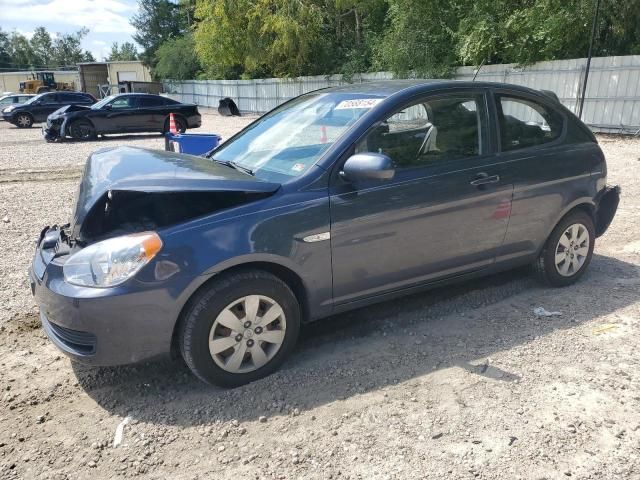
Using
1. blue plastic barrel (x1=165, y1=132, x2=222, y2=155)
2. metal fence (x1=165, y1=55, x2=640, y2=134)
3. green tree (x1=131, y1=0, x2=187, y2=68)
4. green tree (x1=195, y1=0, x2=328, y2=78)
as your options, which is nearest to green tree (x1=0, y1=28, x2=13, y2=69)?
green tree (x1=131, y1=0, x2=187, y2=68)

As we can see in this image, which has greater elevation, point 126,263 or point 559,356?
point 126,263

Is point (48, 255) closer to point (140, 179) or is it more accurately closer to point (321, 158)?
point (140, 179)

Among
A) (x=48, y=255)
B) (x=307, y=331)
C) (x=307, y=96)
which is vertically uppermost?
(x=307, y=96)

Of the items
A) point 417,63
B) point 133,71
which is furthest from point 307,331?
point 133,71

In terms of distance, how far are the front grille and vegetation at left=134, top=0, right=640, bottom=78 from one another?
680 inches

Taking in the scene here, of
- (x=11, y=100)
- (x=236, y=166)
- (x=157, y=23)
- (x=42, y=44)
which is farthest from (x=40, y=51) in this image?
(x=236, y=166)

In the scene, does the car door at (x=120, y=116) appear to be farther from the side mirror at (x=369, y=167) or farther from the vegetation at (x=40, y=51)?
the vegetation at (x=40, y=51)

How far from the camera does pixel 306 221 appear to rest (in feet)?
10.2

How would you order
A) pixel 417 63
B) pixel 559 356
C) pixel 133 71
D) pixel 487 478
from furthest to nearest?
pixel 133 71 → pixel 417 63 → pixel 559 356 → pixel 487 478

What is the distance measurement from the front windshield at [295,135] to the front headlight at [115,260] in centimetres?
91

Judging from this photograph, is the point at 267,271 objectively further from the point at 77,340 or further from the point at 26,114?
the point at 26,114

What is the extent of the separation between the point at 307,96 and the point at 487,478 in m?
3.09

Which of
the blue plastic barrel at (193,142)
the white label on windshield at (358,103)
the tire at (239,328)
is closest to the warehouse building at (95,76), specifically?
the blue plastic barrel at (193,142)

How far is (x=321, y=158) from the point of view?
3.30 metres
